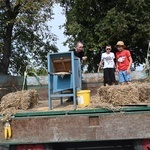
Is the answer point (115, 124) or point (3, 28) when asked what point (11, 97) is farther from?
point (3, 28)

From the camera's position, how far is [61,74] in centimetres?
501

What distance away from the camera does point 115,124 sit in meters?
4.24

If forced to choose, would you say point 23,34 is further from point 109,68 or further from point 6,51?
point 109,68

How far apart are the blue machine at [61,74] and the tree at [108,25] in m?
11.1

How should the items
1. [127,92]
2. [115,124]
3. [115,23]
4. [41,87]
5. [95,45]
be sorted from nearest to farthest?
1. [115,124]
2. [127,92]
3. [41,87]
4. [115,23]
5. [95,45]

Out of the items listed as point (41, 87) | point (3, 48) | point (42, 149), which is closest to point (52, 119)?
point (42, 149)

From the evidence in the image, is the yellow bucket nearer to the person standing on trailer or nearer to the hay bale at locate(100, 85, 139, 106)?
the hay bale at locate(100, 85, 139, 106)

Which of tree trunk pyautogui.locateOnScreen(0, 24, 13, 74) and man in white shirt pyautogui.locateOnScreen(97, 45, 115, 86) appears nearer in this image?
man in white shirt pyautogui.locateOnScreen(97, 45, 115, 86)

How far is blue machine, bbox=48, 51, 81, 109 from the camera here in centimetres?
499

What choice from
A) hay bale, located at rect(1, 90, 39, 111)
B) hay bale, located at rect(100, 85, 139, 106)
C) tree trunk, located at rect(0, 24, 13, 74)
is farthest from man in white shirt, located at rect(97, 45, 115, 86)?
tree trunk, located at rect(0, 24, 13, 74)

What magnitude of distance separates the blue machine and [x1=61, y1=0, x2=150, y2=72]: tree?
1105 cm

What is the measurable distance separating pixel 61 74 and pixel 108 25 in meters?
11.7

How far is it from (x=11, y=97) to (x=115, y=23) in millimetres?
11675

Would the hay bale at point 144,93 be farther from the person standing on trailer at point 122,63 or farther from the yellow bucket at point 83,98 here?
the person standing on trailer at point 122,63
